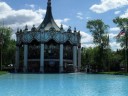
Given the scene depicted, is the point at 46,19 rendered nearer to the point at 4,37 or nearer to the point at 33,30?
the point at 33,30

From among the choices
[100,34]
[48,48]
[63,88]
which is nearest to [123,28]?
[100,34]

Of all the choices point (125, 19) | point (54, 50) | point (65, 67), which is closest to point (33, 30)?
point (54, 50)

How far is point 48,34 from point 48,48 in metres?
4.65

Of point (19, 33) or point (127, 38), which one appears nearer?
point (127, 38)

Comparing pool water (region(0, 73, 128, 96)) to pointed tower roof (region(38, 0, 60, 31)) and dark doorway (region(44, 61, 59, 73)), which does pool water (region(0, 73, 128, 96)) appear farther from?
pointed tower roof (region(38, 0, 60, 31))

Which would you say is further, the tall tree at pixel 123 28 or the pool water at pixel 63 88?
the tall tree at pixel 123 28

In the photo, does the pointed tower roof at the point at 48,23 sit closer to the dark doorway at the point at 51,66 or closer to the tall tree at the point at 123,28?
the dark doorway at the point at 51,66

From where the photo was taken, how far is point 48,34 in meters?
81.6

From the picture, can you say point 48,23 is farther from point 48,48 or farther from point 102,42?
point 102,42

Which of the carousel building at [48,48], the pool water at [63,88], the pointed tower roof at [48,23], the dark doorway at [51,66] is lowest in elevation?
the pool water at [63,88]

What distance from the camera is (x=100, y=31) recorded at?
8300 centimetres

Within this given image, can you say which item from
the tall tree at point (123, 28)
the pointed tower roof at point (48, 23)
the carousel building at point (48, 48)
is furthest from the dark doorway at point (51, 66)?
the tall tree at point (123, 28)

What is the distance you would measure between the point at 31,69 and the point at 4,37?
12345mm

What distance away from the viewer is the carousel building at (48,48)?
81750 millimetres
